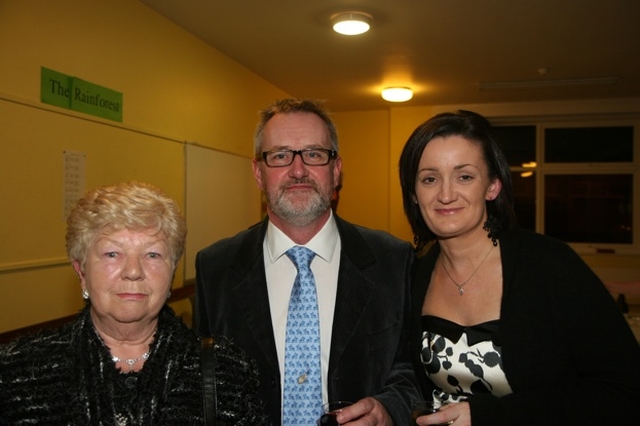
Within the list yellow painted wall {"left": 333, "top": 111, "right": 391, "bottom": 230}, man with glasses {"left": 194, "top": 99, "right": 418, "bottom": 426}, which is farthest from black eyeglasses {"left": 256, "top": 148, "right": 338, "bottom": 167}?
yellow painted wall {"left": 333, "top": 111, "right": 391, "bottom": 230}

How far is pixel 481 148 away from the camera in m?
1.78

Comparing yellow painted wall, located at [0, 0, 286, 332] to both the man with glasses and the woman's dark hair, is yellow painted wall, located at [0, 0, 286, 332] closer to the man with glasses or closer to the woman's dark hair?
the man with glasses

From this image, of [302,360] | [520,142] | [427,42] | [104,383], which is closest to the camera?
[104,383]

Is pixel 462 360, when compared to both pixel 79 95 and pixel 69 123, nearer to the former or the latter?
pixel 69 123

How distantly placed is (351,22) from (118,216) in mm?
3469

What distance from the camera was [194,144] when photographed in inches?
193

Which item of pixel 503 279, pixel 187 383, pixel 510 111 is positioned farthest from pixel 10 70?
pixel 510 111

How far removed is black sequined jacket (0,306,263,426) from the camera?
51.0 inches

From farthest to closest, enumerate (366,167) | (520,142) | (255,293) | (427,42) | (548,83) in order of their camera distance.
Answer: (366,167) → (520,142) → (548,83) → (427,42) → (255,293)

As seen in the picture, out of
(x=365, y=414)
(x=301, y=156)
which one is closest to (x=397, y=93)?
(x=301, y=156)

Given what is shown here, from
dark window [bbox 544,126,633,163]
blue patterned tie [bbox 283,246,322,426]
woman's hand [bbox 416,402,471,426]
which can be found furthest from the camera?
dark window [bbox 544,126,633,163]

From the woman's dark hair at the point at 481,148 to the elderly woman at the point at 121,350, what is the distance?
34.3 inches

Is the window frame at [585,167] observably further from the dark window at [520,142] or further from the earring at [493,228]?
the earring at [493,228]

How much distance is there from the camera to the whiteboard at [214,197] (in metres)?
4.86
